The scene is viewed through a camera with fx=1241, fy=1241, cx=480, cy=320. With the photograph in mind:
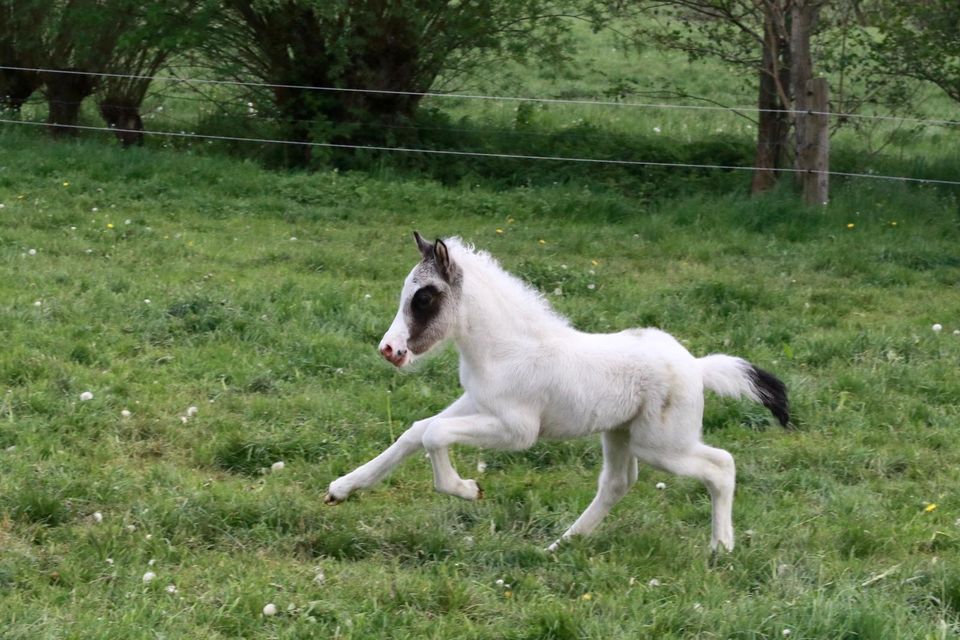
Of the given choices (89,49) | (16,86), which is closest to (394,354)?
(89,49)

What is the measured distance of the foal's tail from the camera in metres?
5.86

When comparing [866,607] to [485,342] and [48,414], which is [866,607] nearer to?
[485,342]

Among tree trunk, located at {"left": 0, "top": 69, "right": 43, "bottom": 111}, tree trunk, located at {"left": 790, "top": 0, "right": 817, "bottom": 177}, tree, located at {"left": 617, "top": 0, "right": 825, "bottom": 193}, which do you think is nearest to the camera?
tree trunk, located at {"left": 790, "top": 0, "right": 817, "bottom": 177}

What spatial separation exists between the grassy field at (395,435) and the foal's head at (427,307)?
2.69 ft

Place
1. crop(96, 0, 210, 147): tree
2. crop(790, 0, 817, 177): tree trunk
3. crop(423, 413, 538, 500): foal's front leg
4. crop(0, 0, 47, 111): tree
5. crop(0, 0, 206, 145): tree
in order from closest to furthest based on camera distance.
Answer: crop(423, 413, 538, 500): foal's front leg < crop(790, 0, 817, 177): tree trunk < crop(96, 0, 210, 147): tree < crop(0, 0, 206, 145): tree < crop(0, 0, 47, 111): tree

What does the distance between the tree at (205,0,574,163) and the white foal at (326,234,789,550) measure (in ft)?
33.5

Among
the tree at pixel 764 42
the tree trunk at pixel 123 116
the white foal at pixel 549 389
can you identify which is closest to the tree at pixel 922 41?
the tree at pixel 764 42

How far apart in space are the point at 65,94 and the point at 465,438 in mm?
12863

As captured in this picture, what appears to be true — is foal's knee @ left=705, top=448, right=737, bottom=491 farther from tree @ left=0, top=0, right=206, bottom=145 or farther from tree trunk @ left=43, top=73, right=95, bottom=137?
tree trunk @ left=43, top=73, right=95, bottom=137

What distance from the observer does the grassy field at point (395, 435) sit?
4809 mm

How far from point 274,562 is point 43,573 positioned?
921 millimetres

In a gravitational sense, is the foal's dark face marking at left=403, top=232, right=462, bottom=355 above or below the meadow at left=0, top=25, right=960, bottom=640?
above

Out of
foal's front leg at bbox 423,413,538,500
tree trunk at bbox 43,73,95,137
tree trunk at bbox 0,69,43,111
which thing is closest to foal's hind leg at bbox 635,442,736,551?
foal's front leg at bbox 423,413,538,500

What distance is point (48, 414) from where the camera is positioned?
269 inches
